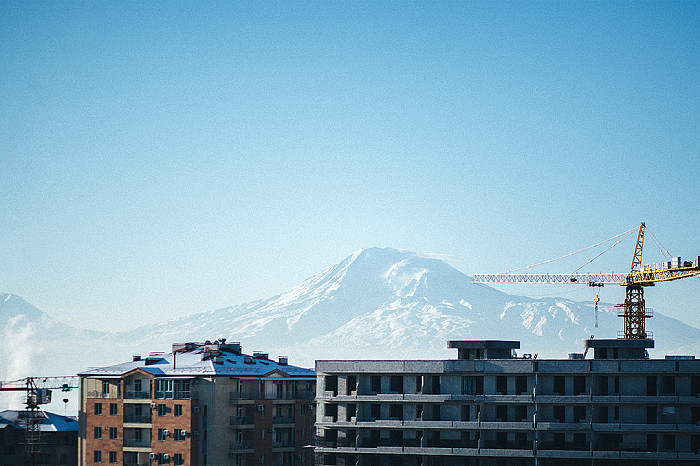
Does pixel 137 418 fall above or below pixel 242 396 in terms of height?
below

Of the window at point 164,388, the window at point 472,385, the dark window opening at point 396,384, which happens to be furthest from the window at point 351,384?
the window at point 164,388

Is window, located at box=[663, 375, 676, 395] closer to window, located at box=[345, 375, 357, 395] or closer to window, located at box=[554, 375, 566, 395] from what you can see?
window, located at box=[554, 375, 566, 395]

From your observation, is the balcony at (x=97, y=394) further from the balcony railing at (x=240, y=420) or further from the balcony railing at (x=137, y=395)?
the balcony railing at (x=240, y=420)

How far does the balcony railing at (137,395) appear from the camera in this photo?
10838 cm

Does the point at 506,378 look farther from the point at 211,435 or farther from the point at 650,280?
the point at 650,280

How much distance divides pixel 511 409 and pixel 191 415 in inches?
1351

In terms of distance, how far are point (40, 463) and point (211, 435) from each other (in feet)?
82.7

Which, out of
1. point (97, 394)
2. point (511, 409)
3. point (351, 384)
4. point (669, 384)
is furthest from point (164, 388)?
point (669, 384)

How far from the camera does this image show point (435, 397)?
9194 cm

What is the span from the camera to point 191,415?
105812 mm

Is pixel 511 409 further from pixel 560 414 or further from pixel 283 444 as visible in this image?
pixel 283 444

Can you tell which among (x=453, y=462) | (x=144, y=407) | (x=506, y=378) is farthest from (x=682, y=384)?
(x=144, y=407)

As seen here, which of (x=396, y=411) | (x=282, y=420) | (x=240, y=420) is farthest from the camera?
(x=282, y=420)

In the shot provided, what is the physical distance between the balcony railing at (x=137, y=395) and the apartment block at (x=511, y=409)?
73.8 ft
